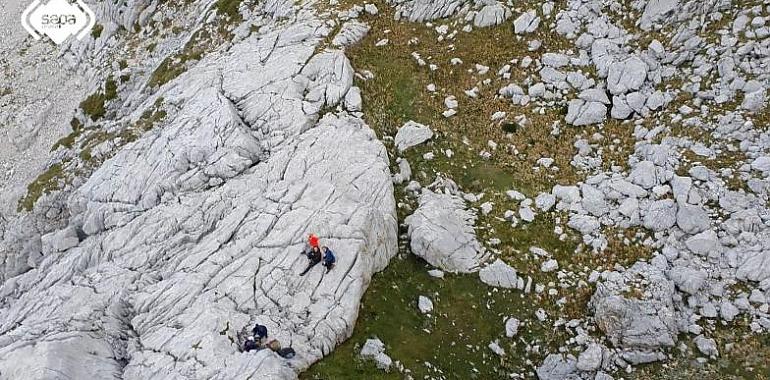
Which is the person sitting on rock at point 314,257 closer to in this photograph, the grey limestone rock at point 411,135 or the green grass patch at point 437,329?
the green grass patch at point 437,329

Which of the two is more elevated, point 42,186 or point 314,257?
point 314,257

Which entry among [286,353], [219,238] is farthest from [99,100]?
[286,353]

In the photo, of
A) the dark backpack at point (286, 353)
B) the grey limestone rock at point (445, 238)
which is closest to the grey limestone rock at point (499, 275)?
the grey limestone rock at point (445, 238)

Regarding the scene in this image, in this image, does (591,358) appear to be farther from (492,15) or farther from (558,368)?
(492,15)

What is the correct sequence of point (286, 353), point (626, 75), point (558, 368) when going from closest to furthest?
point (286, 353) < point (558, 368) < point (626, 75)

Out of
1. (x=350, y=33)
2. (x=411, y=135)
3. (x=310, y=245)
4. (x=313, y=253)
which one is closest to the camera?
(x=313, y=253)

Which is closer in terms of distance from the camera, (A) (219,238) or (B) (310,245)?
(B) (310,245)
